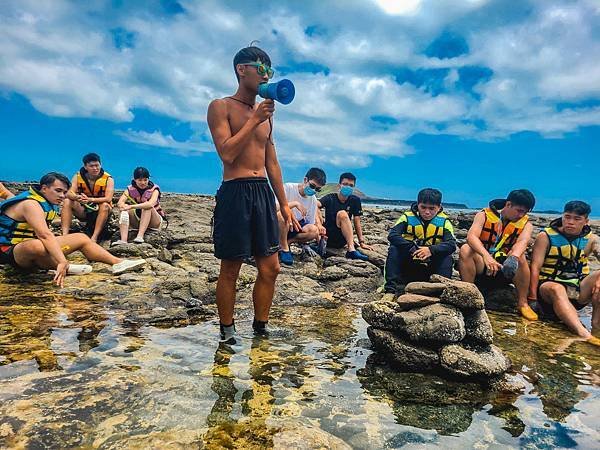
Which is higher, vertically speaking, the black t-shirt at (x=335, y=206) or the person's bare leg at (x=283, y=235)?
the black t-shirt at (x=335, y=206)

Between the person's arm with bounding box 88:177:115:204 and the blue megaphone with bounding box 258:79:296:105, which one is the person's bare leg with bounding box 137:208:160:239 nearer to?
the person's arm with bounding box 88:177:115:204

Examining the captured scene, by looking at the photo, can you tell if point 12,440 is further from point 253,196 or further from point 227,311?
point 253,196

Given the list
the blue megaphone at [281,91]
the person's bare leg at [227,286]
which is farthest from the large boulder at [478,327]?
the blue megaphone at [281,91]

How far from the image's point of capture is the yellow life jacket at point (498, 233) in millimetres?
8195

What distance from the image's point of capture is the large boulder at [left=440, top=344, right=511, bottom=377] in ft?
14.1

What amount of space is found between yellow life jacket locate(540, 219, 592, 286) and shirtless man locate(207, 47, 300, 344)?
533 centimetres

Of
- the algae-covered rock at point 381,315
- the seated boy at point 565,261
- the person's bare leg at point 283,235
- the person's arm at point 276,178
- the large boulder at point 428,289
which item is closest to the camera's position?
the algae-covered rock at point 381,315

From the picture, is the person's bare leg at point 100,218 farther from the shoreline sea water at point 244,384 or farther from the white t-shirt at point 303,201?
the white t-shirt at point 303,201

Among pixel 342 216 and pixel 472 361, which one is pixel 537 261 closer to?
pixel 472 361

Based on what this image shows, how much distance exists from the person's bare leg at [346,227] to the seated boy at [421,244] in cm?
279

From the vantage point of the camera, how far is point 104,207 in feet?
36.0

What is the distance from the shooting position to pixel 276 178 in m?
5.54

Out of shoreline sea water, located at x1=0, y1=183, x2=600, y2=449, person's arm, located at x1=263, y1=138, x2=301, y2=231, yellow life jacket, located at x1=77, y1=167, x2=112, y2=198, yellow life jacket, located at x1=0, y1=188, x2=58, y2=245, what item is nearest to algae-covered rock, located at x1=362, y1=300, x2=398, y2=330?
shoreline sea water, located at x1=0, y1=183, x2=600, y2=449

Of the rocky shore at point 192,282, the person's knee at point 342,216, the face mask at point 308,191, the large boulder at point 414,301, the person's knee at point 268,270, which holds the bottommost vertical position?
the rocky shore at point 192,282
